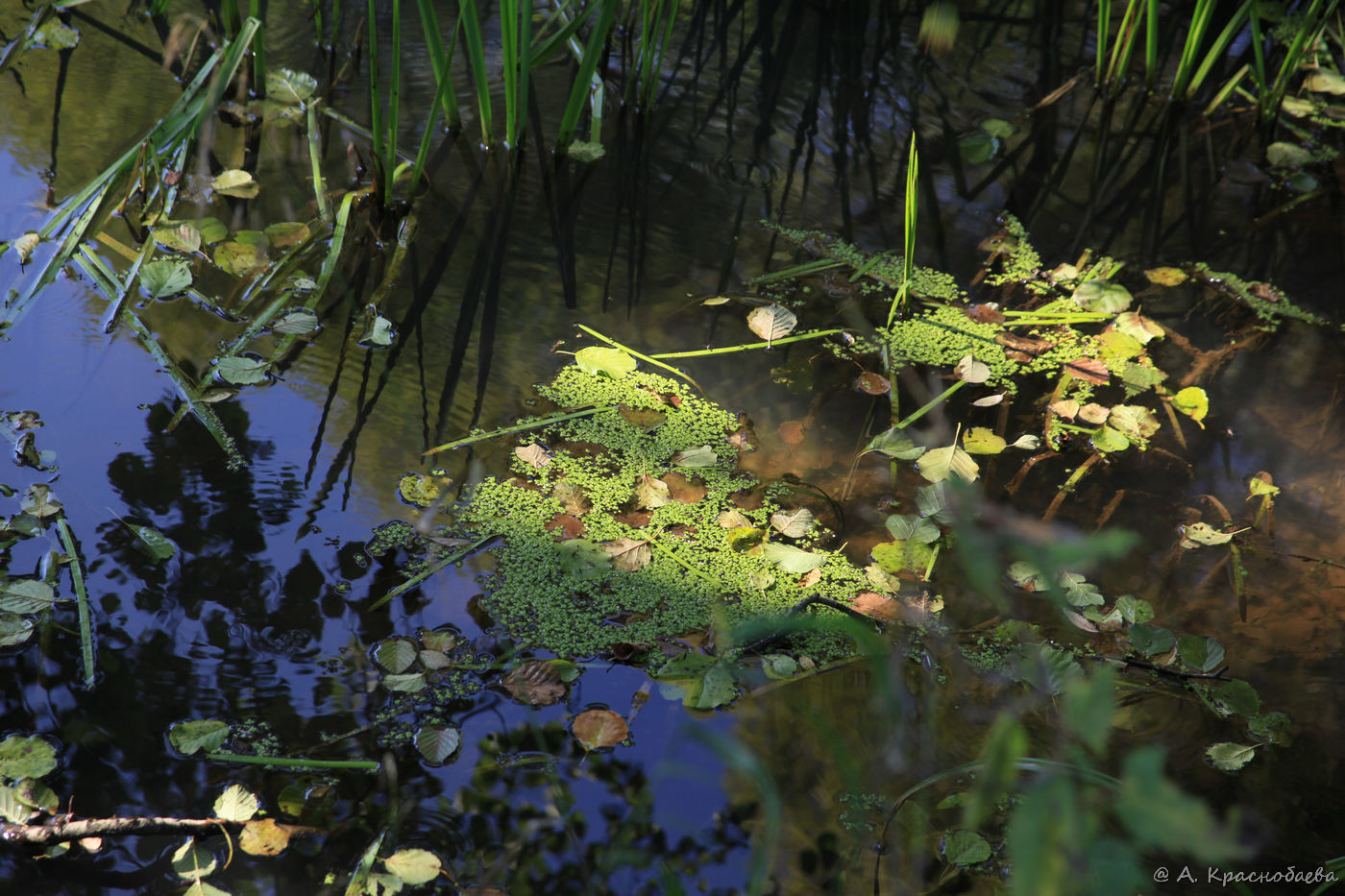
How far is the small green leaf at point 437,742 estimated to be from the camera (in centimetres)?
106

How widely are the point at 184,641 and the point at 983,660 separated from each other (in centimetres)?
101

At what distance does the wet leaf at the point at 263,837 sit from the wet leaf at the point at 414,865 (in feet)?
0.36

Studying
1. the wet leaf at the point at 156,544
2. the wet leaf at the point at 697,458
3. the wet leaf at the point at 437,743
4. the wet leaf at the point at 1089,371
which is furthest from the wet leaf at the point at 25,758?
the wet leaf at the point at 1089,371

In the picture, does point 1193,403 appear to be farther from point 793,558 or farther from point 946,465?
point 793,558

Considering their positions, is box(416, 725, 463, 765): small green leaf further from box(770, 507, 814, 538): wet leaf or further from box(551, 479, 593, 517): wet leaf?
box(770, 507, 814, 538): wet leaf

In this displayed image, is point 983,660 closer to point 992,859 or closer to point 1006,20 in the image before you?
point 992,859

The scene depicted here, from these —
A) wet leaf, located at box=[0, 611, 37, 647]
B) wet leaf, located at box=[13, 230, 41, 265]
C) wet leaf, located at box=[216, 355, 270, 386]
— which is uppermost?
wet leaf, located at box=[13, 230, 41, 265]

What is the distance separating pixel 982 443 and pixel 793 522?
16.1 inches

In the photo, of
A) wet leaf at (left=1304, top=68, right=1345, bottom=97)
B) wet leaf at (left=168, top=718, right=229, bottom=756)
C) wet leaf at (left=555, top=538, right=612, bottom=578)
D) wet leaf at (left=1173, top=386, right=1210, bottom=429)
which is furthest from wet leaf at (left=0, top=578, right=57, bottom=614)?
wet leaf at (left=1304, top=68, right=1345, bottom=97)

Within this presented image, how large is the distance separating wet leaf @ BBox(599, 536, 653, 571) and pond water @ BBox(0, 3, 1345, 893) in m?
0.17

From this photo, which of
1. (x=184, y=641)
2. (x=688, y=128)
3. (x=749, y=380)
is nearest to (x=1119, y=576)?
(x=749, y=380)

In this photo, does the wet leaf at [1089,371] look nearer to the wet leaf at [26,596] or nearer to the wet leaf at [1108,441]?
the wet leaf at [1108,441]

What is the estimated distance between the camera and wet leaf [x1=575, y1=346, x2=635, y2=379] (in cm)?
164

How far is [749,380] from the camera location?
65.8 inches
